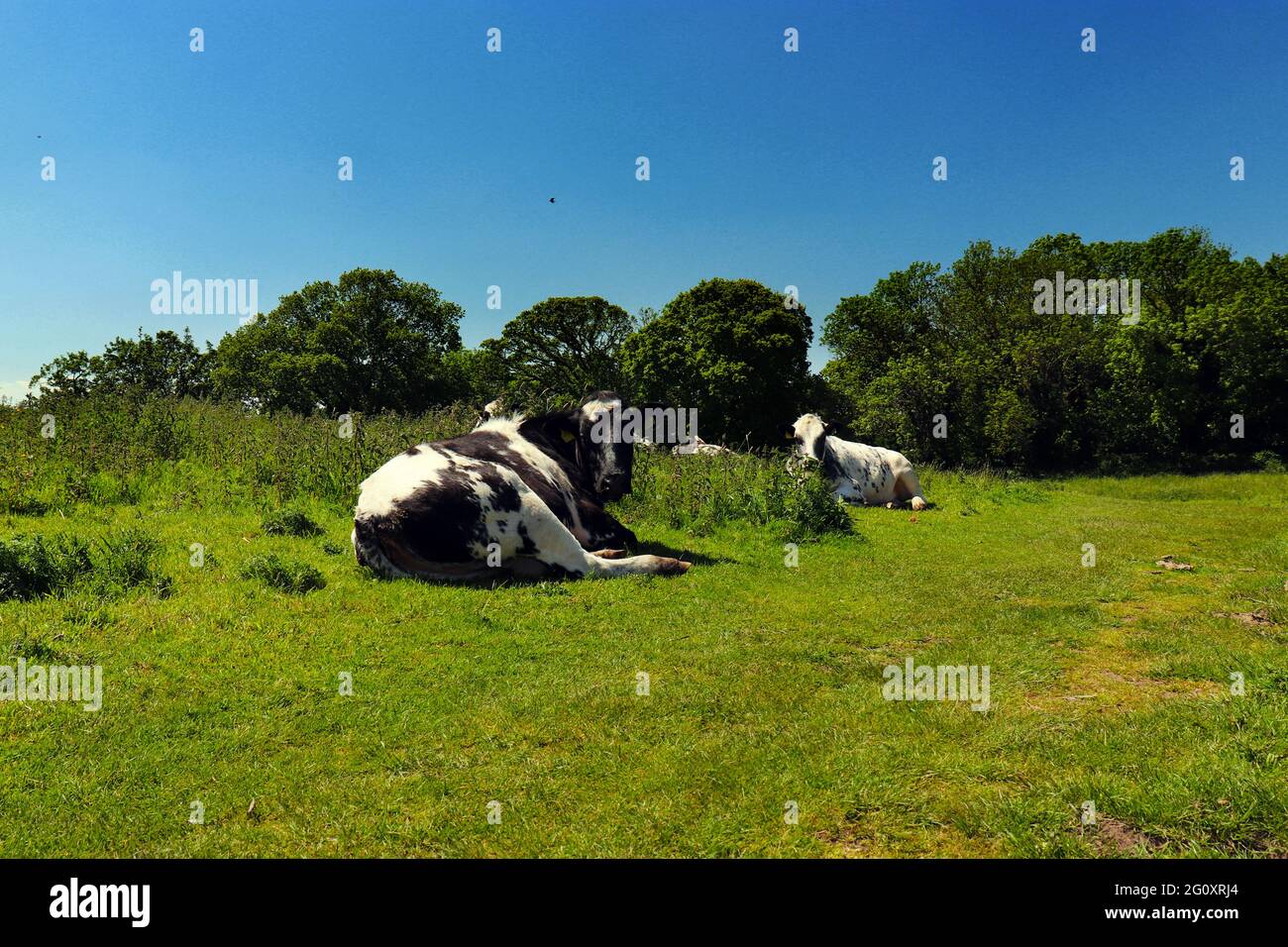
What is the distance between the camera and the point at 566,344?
159ft

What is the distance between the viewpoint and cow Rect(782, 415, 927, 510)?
1775 cm

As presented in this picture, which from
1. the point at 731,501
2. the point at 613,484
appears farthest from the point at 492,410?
the point at 731,501

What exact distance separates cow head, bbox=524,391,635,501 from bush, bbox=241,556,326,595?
3.80 metres

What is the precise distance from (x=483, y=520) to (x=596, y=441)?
9.11ft

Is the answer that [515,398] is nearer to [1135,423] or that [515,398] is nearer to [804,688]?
[804,688]

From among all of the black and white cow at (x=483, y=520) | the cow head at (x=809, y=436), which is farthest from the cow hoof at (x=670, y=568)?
the cow head at (x=809, y=436)

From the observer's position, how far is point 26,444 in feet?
34.8

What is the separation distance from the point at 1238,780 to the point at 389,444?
11623 millimetres

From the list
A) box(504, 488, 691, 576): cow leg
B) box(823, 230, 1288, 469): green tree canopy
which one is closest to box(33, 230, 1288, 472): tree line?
box(823, 230, 1288, 469): green tree canopy

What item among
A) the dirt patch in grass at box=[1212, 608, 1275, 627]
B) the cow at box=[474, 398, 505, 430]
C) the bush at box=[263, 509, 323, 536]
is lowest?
the dirt patch in grass at box=[1212, 608, 1275, 627]

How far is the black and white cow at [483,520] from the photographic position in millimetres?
7586

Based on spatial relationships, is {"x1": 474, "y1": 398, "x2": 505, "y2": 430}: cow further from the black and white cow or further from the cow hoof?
the cow hoof

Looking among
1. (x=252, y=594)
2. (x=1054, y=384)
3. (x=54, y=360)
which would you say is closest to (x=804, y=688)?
(x=252, y=594)
